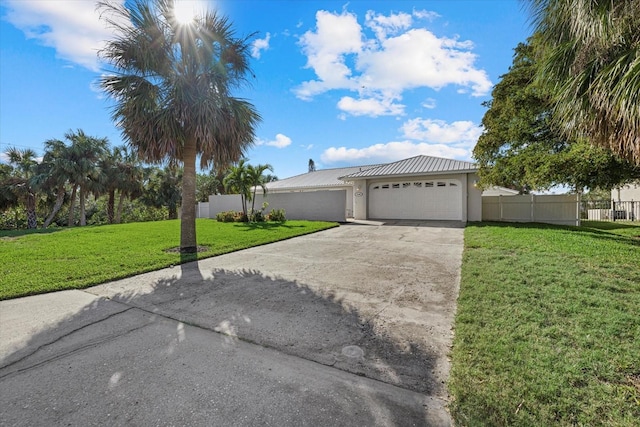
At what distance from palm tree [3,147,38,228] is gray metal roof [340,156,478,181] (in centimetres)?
2243

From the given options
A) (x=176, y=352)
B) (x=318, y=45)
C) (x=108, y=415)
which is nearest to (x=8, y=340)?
(x=176, y=352)

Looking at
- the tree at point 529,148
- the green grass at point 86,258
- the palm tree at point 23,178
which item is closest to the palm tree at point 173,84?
the green grass at point 86,258

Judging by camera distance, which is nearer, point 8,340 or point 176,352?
point 176,352

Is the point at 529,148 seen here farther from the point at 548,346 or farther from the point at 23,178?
the point at 23,178

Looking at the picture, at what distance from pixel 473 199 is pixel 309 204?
9416 millimetres

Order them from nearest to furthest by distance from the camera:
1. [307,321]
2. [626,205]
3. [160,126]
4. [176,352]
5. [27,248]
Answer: [176,352]
[307,321]
[160,126]
[27,248]
[626,205]

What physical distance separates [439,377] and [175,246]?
28.2ft

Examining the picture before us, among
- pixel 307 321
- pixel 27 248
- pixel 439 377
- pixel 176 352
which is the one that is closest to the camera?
pixel 439 377

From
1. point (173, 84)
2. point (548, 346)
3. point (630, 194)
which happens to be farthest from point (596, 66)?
point (630, 194)

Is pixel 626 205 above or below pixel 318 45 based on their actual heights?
below

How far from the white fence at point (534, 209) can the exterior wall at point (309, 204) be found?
822cm

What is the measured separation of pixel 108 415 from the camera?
1962 millimetres

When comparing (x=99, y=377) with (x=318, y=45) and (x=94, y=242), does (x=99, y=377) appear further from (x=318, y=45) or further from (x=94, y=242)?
(x=318, y=45)

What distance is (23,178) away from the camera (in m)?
20.3
